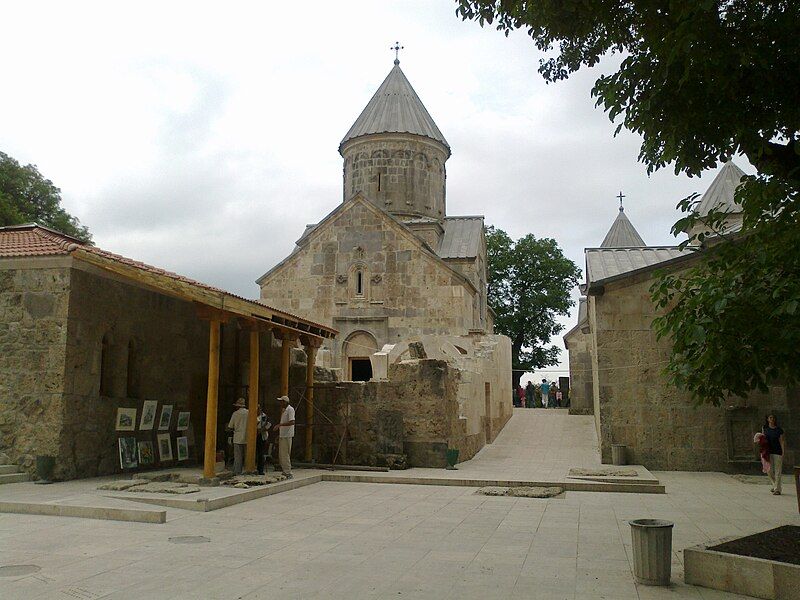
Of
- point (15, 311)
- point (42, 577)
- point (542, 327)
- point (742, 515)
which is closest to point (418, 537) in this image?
point (42, 577)

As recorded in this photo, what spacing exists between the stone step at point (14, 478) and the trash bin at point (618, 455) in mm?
11569

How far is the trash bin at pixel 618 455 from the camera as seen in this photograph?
15.2m

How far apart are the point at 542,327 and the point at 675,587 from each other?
4119 centimetres

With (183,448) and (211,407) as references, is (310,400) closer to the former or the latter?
(183,448)

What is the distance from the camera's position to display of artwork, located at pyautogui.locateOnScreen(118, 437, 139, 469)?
12508 mm

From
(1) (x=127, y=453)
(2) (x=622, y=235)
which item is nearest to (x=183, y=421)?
(1) (x=127, y=453)

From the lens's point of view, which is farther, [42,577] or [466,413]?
[466,413]

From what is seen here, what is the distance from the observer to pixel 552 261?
47.2m

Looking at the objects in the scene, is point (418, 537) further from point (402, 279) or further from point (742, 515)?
point (402, 279)

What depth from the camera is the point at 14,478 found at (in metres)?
11.3

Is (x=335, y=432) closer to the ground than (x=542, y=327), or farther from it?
closer to the ground

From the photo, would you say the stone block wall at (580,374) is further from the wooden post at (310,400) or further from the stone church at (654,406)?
the wooden post at (310,400)

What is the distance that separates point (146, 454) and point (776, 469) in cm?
1155

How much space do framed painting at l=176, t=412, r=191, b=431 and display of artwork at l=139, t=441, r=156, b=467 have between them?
0.96 metres
